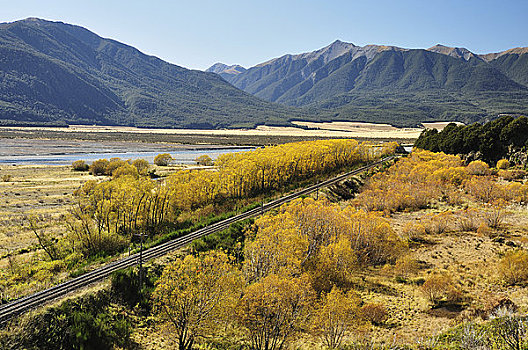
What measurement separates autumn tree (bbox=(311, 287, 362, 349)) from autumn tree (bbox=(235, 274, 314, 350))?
345cm

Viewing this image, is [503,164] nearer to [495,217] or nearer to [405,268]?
[495,217]

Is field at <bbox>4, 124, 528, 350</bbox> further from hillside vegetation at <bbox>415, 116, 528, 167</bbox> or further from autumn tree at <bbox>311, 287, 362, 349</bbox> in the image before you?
hillside vegetation at <bbox>415, 116, 528, 167</bbox>

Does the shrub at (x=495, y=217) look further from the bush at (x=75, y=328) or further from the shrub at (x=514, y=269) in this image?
the bush at (x=75, y=328)

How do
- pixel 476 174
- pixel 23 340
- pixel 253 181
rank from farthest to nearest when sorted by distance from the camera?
1. pixel 476 174
2. pixel 253 181
3. pixel 23 340

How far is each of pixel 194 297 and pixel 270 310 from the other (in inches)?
284

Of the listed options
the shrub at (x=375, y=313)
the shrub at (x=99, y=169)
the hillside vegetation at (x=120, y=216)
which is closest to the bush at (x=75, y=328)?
the hillside vegetation at (x=120, y=216)

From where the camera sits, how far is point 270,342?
3522 centimetres

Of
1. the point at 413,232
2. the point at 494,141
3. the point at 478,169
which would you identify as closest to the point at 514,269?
the point at 413,232

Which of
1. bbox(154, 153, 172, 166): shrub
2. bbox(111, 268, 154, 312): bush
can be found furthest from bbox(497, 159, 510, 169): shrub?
Result: bbox(154, 153, 172, 166): shrub

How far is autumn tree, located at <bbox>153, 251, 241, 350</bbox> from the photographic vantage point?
31094 mm

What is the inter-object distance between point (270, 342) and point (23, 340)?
21.3 meters

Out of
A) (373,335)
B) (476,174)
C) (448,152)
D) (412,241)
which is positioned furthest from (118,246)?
(448,152)

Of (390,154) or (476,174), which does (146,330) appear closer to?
(476,174)

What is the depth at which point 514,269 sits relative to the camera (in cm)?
4428
